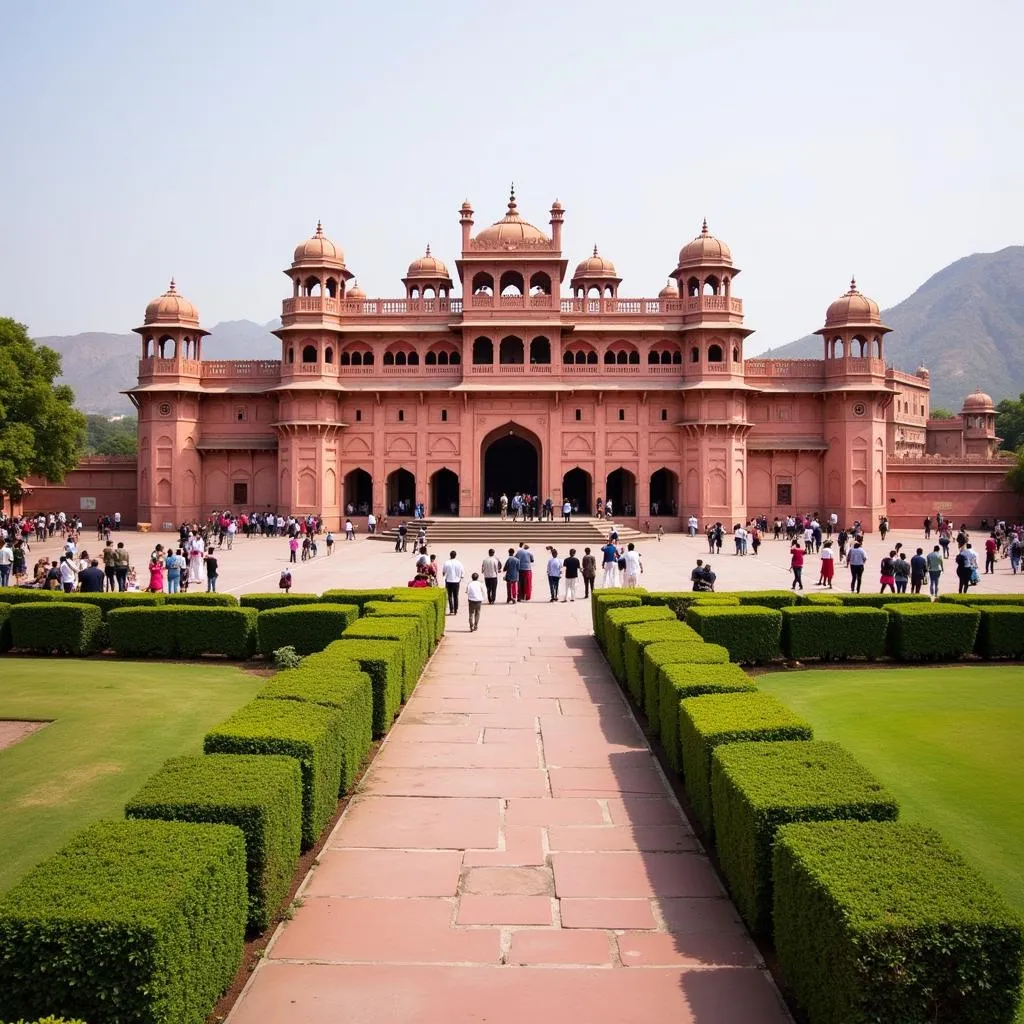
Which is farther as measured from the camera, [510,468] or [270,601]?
[510,468]

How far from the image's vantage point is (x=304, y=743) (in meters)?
6.43

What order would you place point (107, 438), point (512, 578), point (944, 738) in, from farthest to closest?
point (107, 438)
point (512, 578)
point (944, 738)

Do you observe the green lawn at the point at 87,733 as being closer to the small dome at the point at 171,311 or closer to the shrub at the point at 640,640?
the shrub at the point at 640,640

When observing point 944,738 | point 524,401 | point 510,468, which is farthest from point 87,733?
point 510,468

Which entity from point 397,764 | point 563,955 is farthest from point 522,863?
point 397,764

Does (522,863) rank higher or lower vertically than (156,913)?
lower

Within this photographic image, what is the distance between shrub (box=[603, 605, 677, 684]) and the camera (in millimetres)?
11789

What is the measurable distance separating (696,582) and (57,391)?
94.2ft

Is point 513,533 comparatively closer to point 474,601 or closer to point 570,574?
point 570,574

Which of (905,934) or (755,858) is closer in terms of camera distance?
(905,934)

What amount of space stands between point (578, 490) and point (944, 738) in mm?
35648

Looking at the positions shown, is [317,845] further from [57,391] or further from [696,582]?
[57,391]

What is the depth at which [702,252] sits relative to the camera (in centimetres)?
3997

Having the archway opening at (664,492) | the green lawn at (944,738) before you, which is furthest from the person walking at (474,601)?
the archway opening at (664,492)
